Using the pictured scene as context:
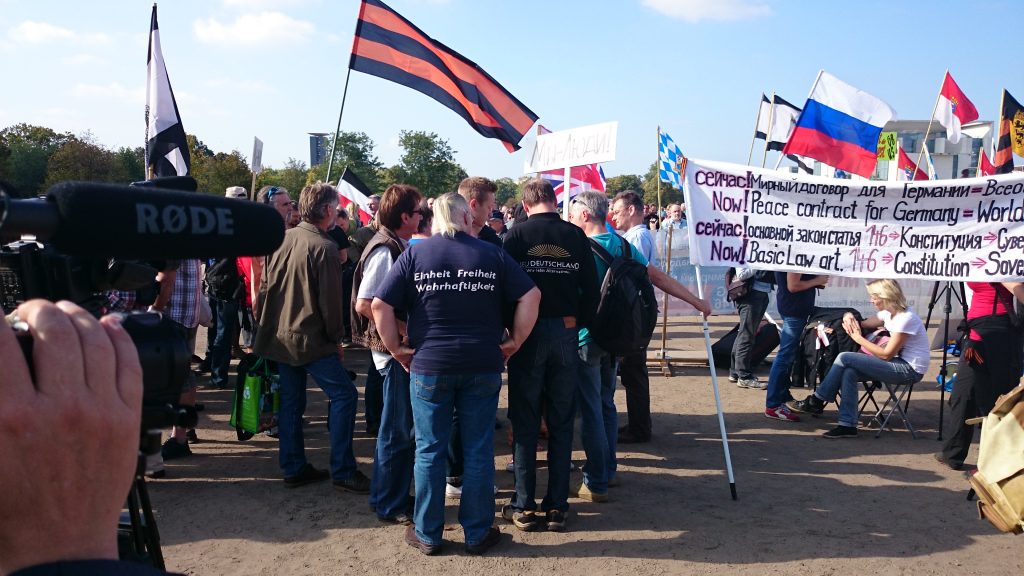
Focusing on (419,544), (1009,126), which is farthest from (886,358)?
(419,544)

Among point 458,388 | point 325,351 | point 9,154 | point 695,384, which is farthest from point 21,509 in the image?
point 9,154

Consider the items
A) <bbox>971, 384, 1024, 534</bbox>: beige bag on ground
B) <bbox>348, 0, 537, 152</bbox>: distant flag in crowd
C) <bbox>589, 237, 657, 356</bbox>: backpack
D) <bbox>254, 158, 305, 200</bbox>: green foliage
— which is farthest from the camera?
<bbox>254, 158, 305, 200</bbox>: green foliage

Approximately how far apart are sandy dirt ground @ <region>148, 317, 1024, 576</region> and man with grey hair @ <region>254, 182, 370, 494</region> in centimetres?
25

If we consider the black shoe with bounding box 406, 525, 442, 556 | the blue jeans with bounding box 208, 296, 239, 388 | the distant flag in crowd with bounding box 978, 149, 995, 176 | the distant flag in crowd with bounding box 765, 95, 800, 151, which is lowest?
the black shoe with bounding box 406, 525, 442, 556

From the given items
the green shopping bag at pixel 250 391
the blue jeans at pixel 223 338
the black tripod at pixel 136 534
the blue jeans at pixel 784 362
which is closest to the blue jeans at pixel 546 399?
the green shopping bag at pixel 250 391

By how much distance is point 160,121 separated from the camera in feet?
22.5

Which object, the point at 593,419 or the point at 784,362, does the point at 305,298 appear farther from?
the point at 784,362

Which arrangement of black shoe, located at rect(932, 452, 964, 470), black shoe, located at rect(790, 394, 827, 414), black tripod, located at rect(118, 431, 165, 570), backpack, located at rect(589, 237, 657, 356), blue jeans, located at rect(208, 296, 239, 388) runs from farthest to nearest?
blue jeans, located at rect(208, 296, 239, 388)
black shoe, located at rect(790, 394, 827, 414)
black shoe, located at rect(932, 452, 964, 470)
backpack, located at rect(589, 237, 657, 356)
black tripod, located at rect(118, 431, 165, 570)

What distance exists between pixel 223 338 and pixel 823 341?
253 inches

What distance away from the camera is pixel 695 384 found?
9.02m

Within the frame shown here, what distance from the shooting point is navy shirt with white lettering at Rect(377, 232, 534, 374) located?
4180 millimetres

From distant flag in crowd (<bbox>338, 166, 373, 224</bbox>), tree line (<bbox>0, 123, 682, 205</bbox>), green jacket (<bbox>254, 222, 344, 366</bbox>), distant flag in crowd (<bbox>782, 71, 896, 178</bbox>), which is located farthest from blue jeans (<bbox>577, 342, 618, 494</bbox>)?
tree line (<bbox>0, 123, 682, 205</bbox>)

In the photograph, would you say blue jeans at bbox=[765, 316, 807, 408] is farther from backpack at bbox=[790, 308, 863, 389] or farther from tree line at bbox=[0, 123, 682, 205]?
tree line at bbox=[0, 123, 682, 205]

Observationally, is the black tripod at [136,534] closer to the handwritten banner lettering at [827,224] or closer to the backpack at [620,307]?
the backpack at [620,307]
